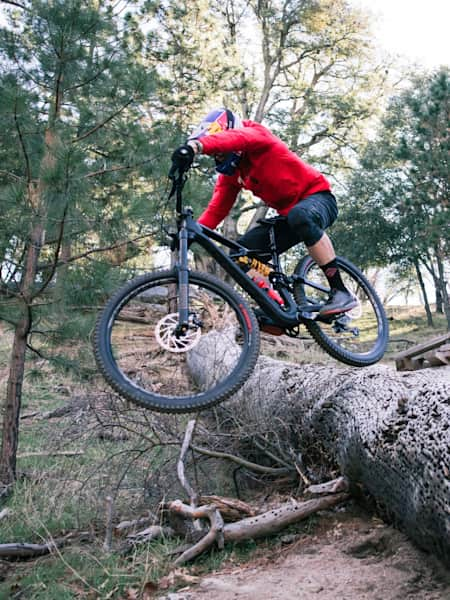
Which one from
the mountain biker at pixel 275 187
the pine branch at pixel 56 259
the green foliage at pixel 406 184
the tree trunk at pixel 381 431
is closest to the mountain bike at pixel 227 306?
the mountain biker at pixel 275 187

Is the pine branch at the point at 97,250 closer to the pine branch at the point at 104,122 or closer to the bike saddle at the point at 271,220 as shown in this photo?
the pine branch at the point at 104,122

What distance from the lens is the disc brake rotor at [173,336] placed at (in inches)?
123

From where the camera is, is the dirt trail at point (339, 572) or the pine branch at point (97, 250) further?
the pine branch at point (97, 250)

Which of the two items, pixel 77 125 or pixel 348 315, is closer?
pixel 348 315

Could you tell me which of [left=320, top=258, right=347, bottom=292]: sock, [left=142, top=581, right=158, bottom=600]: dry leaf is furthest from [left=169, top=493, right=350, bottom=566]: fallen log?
[left=320, top=258, right=347, bottom=292]: sock

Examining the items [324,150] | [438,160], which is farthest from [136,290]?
[324,150]

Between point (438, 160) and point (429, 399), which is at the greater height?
point (438, 160)

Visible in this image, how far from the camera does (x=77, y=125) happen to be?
6.39 meters

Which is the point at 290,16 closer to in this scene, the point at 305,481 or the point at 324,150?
the point at 324,150

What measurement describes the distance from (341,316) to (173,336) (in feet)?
4.73

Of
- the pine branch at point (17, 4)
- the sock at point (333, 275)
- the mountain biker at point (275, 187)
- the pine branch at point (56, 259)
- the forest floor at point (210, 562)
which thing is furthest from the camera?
the pine branch at point (17, 4)

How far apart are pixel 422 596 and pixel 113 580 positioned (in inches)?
67.1

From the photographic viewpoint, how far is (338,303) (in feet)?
12.9

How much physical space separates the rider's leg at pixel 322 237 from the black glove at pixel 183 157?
87 centimetres
